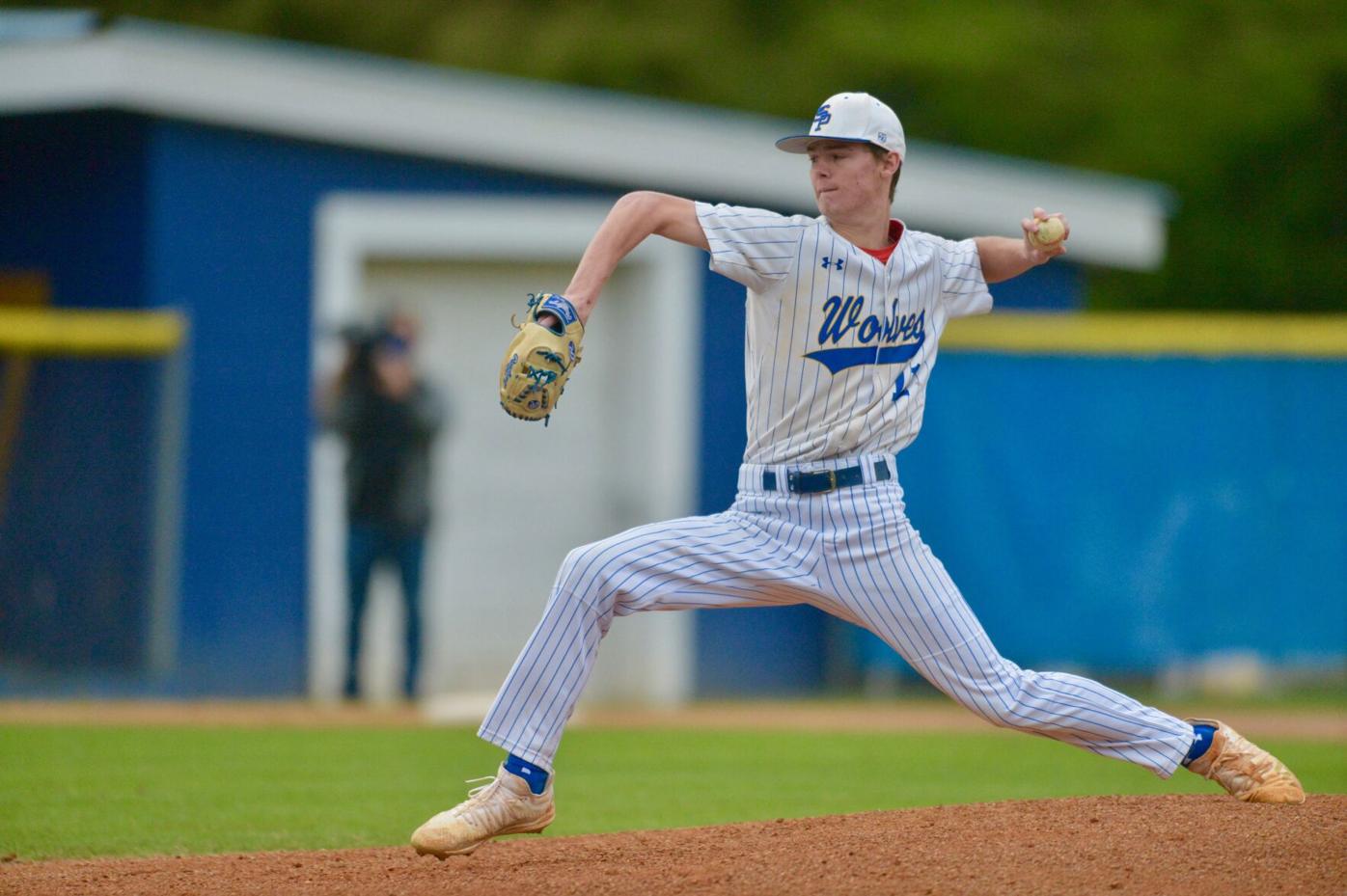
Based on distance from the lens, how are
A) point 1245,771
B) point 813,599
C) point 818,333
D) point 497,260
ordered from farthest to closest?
point 497,260 < point 1245,771 < point 813,599 < point 818,333

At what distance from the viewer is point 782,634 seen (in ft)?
44.5

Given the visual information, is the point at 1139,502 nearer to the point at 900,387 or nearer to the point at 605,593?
the point at 900,387

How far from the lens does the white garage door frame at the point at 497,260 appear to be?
12836 mm

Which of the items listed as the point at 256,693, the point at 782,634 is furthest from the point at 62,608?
the point at 782,634

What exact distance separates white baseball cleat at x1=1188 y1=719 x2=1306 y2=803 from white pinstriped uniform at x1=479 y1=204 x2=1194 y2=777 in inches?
7.5

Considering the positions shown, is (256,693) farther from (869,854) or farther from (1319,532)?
(869,854)

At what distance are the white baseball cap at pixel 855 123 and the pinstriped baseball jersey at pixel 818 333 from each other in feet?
0.77

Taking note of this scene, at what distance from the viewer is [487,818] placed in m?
5.38

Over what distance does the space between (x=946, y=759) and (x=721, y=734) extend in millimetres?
1486

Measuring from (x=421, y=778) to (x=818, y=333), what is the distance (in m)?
3.74

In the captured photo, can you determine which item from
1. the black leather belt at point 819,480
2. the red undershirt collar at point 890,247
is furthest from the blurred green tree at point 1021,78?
the black leather belt at point 819,480

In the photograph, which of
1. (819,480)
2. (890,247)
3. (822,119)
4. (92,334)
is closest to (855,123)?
(822,119)

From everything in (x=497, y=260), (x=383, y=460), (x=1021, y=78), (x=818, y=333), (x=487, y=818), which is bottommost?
(x=487, y=818)

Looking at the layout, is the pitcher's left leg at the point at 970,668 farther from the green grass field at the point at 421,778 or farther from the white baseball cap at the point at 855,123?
the green grass field at the point at 421,778
